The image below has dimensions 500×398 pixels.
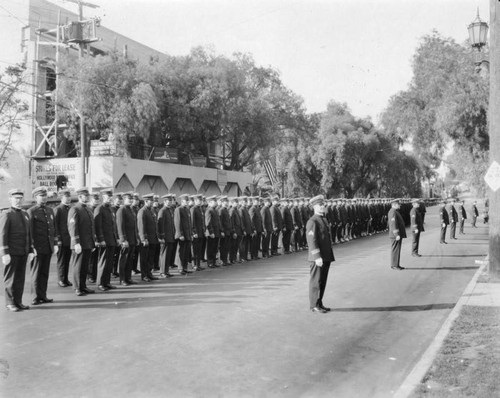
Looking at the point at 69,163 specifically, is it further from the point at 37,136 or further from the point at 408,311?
the point at 408,311

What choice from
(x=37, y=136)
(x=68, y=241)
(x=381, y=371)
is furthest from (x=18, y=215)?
(x=37, y=136)

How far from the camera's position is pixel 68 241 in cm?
1205

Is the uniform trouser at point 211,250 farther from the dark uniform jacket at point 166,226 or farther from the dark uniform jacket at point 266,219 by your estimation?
the dark uniform jacket at point 266,219

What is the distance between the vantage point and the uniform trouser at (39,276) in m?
9.52

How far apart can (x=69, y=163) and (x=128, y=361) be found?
27161 millimetres

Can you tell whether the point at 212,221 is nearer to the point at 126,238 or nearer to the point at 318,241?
the point at 126,238

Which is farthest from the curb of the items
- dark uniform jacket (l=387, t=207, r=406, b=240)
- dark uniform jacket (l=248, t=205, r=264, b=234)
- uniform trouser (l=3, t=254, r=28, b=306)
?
dark uniform jacket (l=248, t=205, r=264, b=234)

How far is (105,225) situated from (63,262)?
156 centimetres

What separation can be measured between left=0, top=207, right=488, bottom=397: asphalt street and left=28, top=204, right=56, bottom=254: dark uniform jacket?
3.48ft

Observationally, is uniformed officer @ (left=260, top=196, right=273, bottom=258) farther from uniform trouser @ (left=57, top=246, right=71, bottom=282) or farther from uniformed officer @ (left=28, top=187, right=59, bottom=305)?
uniformed officer @ (left=28, top=187, right=59, bottom=305)

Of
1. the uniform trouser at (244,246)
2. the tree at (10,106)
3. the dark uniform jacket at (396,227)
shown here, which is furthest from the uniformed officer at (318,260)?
→ the tree at (10,106)

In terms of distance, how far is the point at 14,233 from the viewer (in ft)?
29.9

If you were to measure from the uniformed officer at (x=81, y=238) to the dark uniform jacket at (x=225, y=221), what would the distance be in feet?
17.2

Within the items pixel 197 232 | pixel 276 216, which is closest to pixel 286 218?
pixel 276 216
